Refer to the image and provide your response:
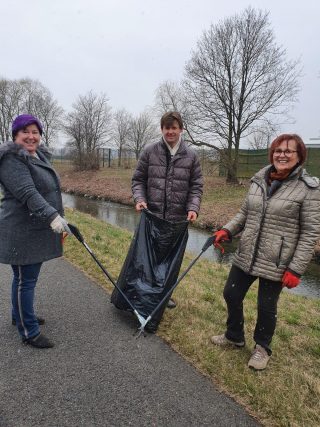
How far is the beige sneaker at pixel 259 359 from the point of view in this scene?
116 inches

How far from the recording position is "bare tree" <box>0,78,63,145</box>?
42.5 meters

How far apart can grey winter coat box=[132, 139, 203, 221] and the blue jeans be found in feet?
4.79

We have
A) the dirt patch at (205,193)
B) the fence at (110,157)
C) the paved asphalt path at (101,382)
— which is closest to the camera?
the paved asphalt path at (101,382)

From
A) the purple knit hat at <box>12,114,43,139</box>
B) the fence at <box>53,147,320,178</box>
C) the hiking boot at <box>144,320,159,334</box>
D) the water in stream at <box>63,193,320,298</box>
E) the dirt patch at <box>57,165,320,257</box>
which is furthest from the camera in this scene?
the fence at <box>53,147,320,178</box>

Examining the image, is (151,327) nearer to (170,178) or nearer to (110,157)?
(170,178)

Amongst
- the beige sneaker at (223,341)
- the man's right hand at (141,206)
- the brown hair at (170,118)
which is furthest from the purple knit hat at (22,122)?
the beige sneaker at (223,341)

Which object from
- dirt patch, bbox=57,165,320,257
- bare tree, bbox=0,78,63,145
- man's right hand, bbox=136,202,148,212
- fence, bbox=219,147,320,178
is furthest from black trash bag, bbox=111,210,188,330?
bare tree, bbox=0,78,63,145

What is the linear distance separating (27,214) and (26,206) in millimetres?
75

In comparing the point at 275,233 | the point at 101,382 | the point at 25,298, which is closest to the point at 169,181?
the point at 275,233

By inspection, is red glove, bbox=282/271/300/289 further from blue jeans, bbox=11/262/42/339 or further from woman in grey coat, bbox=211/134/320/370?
blue jeans, bbox=11/262/42/339

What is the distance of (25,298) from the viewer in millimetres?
3059

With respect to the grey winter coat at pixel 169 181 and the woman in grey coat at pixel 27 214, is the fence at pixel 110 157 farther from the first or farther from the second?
the woman in grey coat at pixel 27 214

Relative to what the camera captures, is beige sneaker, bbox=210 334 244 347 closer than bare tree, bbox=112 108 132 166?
Yes

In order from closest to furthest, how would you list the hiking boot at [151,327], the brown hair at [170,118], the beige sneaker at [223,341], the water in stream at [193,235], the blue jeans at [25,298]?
the blue jeans at [25,298] → the beige sneaker at [223,341] → the hiking boot at [151,327] → the brown hair at [170,118] → the water in stream at [193,235]
